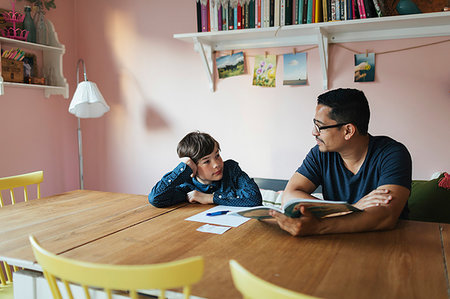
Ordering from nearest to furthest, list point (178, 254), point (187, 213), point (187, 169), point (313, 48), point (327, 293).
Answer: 1. point (327, 293)
2. point (178, 254)
3. point (187, 213)
4. point (187, 169)
5. point (313, 48)

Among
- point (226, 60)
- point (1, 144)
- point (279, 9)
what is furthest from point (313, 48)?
point (1, 144)

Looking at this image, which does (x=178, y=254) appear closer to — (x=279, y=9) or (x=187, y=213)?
(x=187, y=213)

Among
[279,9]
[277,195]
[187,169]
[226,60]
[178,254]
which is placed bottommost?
[277,195]

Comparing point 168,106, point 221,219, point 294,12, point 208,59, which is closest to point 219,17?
point 208,59

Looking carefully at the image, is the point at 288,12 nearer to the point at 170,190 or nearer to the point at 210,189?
the point at 210,189

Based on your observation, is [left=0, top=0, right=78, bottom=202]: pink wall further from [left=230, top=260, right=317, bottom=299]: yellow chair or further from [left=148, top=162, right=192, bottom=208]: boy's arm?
[left=230, top=260, right=317, bottom=299]: yellow chair

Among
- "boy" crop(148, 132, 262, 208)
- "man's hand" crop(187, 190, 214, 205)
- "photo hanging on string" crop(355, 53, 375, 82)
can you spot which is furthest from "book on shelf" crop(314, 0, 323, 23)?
"man's hand" crop(187, 190, 214, 205)

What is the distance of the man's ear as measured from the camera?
1771 millimetres

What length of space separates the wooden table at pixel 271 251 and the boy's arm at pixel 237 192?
0.77 ft

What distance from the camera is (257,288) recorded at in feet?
2.28

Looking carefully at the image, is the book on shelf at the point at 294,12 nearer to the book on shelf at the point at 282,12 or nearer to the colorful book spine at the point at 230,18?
the book on shelf at the point at 282,12

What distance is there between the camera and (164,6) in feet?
10.8

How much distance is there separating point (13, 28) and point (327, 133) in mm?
2393

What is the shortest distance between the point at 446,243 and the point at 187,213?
3.19ft
